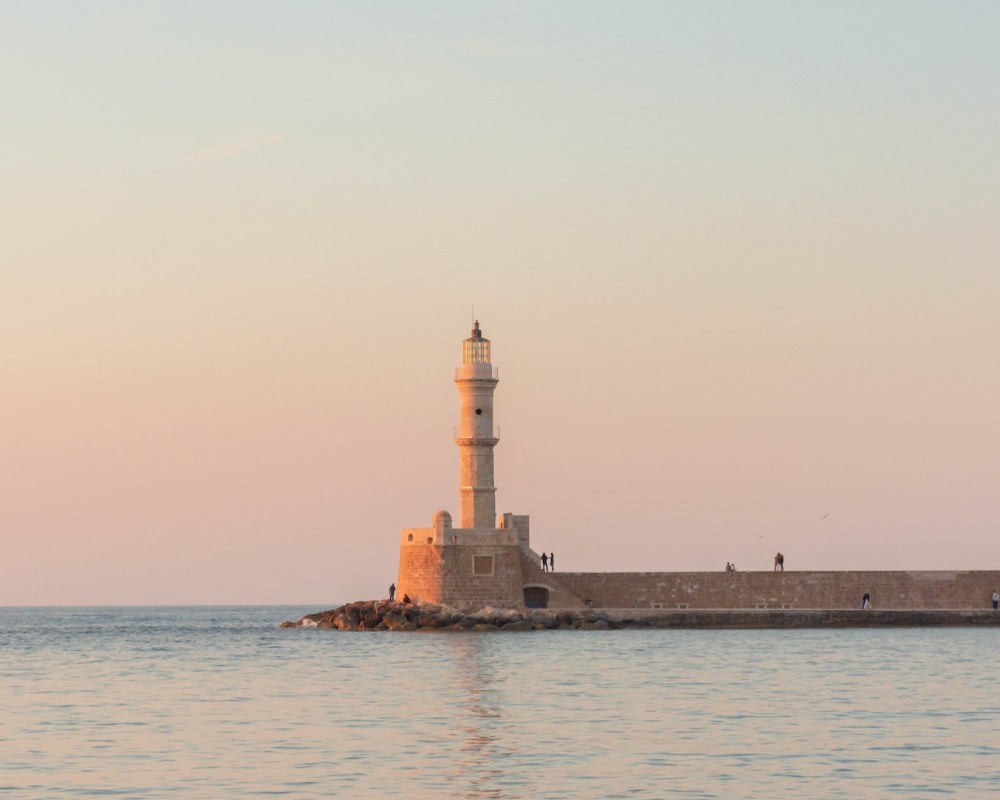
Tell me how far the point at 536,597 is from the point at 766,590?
6415 mm

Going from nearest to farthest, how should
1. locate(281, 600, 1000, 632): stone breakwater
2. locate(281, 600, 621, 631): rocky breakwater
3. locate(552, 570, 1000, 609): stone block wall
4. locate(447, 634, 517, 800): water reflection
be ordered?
1. locate(447, 634, 517, 800): water reflection
2. locate(281, 600, 621, 631): rocky breakwater
3. locate(281, 600, 1000, 632): stone breakwater
4. locate(552, 570, 1000, 609): stone block wall

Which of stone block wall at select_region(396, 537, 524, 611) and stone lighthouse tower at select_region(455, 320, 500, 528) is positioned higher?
stone lighthouse tower at select_region(455, 320, 500, 528)

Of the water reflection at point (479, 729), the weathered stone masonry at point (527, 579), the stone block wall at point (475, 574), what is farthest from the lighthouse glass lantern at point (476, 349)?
the water reflection at point (479, 729)

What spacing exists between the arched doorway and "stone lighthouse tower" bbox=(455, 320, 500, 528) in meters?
2.28

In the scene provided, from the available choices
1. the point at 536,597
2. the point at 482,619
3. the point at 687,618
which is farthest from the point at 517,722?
the point at 536,597

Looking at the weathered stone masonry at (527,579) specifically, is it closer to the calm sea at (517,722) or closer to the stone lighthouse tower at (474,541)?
the stone lighthouse tower at (474,541)

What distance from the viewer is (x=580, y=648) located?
41281mm

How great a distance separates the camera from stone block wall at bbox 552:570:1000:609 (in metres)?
49.5

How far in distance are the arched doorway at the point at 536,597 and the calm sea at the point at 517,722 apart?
6.44 meters

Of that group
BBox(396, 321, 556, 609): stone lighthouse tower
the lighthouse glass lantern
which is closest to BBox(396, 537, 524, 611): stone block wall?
BBox(396, 321, 556, 609): stone lighthouse tower

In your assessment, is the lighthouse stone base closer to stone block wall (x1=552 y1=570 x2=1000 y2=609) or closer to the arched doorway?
the arched doorway

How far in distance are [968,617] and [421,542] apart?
1525 centimetres

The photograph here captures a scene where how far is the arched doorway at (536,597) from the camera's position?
1972 inches

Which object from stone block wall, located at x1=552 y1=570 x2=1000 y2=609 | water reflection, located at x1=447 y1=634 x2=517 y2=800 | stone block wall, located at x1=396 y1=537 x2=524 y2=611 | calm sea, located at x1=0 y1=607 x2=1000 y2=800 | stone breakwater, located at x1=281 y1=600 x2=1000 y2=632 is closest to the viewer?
water reflection, located at x1=447 y1=634 x2=517 y2=800
